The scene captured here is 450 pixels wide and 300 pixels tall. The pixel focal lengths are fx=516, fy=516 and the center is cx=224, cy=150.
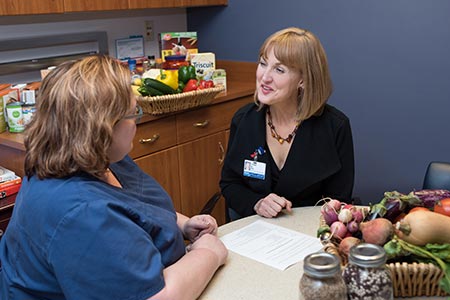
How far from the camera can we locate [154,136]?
254 cm

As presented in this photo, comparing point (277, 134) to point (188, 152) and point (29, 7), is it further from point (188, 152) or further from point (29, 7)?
point (29, 7)

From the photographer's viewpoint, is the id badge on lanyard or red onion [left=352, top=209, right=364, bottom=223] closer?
red onion [left=352, top=209, right=364, bottom=223]

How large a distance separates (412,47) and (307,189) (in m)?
1.31

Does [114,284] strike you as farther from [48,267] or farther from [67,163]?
[67,163]

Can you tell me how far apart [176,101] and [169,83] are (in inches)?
5.7

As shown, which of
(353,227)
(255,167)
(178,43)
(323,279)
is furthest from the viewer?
(178,43)

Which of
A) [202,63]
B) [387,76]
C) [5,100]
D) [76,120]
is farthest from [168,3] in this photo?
[76,120]

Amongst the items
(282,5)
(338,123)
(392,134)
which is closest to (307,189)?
(338,123)

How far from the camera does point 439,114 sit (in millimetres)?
2705

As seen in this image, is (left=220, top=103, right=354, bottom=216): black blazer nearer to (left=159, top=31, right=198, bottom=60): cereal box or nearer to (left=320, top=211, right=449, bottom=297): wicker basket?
(left=320, top=211, right=449, bottom=297): wicker basket

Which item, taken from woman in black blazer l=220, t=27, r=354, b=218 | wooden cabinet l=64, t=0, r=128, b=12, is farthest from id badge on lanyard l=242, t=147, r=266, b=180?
wooden cabinet l=64, t=0, r=128, b=12

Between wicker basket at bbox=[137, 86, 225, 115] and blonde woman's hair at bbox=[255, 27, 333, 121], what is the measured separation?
0.71m

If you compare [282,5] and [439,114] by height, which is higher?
[282,5]

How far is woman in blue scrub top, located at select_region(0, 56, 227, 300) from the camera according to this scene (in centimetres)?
101
